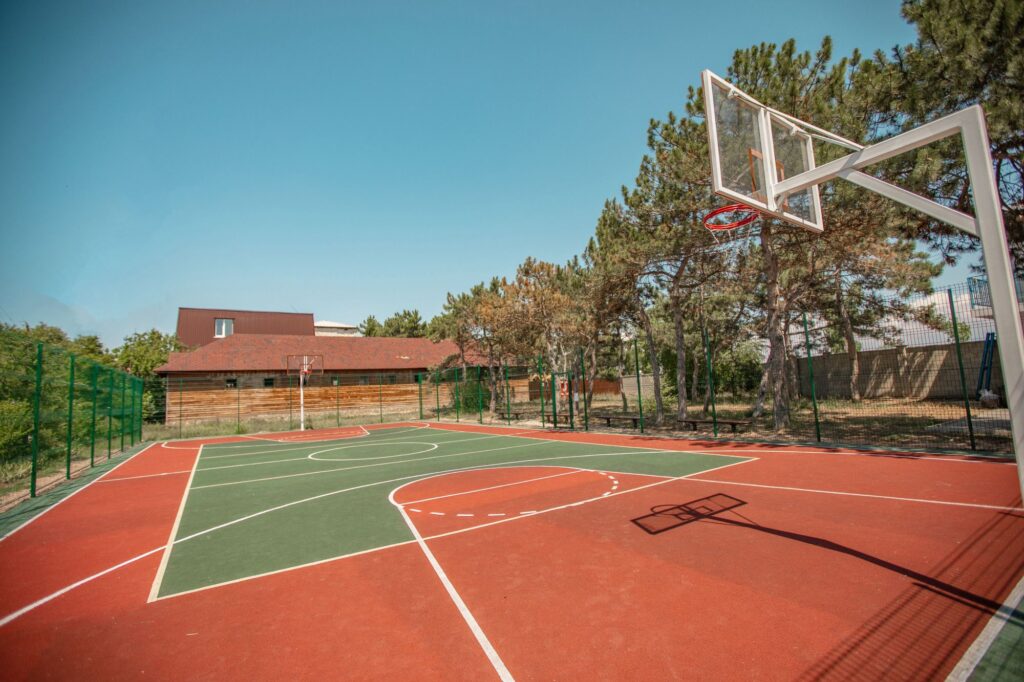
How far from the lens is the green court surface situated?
5.63 meters

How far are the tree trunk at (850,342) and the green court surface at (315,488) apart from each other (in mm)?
5684

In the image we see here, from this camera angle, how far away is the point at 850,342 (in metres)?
19.1

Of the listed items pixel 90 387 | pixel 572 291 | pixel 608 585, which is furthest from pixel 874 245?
pixel 90 387

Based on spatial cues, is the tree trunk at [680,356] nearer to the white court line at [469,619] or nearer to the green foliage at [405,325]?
the white court line at [469,619]

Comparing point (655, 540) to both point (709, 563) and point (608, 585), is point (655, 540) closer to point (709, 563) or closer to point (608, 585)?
point (709, 563)

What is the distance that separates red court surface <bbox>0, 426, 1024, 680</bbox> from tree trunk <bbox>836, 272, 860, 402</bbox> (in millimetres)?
6881

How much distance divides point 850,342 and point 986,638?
1904 centimetres

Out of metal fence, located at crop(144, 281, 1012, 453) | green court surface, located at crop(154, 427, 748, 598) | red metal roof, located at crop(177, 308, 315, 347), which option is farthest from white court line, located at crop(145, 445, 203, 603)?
red metal roof, located at crop(177, 308, 315, 347)

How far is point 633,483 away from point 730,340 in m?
22.4

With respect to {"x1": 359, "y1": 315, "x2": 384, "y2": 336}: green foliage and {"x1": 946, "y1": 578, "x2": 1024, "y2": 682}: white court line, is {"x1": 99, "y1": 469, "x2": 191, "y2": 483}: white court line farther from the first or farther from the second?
{"x1": 359, "y1": 315, "x2": 384, "y2": 336}: green foliage

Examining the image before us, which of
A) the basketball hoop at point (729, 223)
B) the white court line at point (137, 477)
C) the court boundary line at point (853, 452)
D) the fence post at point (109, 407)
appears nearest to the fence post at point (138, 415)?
the fence post at point (109, 407)

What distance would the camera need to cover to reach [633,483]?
8.62 metres

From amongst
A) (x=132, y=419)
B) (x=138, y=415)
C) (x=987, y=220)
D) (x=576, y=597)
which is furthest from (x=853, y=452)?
(x=138, y=415)

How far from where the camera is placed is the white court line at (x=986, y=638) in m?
2.92
